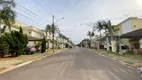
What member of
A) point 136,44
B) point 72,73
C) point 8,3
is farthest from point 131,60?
point 136,44

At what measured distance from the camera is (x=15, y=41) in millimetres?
26047

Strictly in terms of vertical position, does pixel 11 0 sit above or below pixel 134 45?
above

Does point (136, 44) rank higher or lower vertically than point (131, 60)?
higher

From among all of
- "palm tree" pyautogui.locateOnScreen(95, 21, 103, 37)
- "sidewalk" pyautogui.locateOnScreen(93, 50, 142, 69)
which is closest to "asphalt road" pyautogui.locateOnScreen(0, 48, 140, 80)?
"sidewalk" pyautogui.locateOnScreen(93, 50, 142, 69)

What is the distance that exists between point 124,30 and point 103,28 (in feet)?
62.4

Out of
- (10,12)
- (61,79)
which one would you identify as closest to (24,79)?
(61,79)

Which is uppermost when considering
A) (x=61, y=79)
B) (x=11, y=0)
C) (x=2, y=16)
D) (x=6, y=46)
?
(x=11, y=0)

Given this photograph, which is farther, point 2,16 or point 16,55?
point 16,55

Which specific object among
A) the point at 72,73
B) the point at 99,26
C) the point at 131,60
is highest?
the point at 99,26

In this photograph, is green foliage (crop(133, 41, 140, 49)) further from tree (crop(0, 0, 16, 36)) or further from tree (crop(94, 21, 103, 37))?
tree (crop(94, 21, 103, 37))

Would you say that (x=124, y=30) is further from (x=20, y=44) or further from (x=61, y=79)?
(x=61, y=79)

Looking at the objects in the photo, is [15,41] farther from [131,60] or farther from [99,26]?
[99,26]

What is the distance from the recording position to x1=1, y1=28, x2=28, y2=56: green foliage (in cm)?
2481

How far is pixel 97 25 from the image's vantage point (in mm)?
74000
